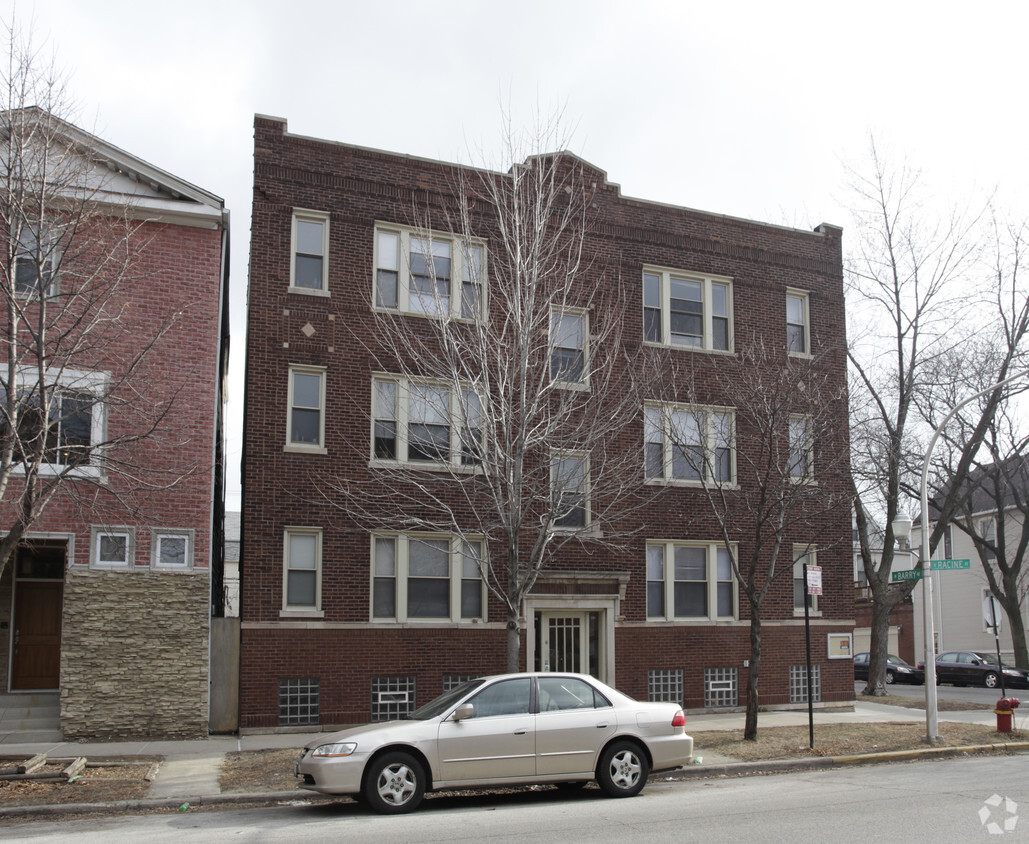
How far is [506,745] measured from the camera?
11.1 meters

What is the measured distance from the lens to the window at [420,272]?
63.8 feet

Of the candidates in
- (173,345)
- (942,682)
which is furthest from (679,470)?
(942,682)

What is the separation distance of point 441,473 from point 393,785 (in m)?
9.08

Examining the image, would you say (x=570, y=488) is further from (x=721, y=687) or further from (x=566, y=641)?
(x=721, y=687)

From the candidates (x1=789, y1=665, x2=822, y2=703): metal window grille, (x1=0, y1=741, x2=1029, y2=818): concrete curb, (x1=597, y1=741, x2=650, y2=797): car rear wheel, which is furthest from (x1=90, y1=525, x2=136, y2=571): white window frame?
(x1=789, y1=665, x2=822, y2=703): metal window grille

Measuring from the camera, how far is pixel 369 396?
19031 mm

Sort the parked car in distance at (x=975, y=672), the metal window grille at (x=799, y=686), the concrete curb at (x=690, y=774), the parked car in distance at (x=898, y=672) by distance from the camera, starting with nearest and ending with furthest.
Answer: the concrete curb at (x=690, y=774), the metal window grille at (x=799, y=686), the parked car in distance at (x=975, y=672), the parked car in distance at (x=898, y=672)

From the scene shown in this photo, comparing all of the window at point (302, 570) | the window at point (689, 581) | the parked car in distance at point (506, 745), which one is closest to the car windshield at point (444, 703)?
the parked car in distance at point (506, 745)

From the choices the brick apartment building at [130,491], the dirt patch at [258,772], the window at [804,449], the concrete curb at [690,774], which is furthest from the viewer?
the window at [804,449]

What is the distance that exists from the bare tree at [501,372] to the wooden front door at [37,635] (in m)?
5.44

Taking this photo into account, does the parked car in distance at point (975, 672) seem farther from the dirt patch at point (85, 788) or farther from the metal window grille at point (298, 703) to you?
the dirt patch at point (85, 788)

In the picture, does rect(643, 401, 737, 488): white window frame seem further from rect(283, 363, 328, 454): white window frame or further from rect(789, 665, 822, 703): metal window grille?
rect(283, 363, 328, 454): white window frame

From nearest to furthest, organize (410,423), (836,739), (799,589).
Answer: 1. (836,739)
2. (410,423)
3. (799,589)

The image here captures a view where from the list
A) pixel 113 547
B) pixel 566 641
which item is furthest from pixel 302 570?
pixel 566 641
